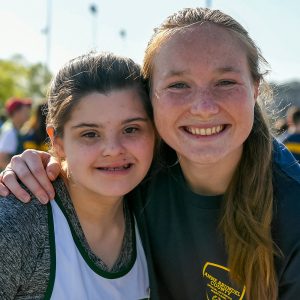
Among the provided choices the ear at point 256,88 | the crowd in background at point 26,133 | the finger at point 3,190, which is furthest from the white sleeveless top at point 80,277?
the crowd in background at point 26,133

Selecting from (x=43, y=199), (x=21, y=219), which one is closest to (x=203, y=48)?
(x=43, y=199)

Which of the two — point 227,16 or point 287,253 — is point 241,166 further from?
point 227,16

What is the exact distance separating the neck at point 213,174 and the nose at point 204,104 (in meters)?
0.37

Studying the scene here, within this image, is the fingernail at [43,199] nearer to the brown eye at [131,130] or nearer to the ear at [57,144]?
the ear at [57,144]

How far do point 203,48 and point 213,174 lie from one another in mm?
659

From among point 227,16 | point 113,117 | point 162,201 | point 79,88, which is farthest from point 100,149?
point 227,16

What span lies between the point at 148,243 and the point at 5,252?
83 cm

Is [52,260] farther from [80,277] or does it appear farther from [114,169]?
[114,169]

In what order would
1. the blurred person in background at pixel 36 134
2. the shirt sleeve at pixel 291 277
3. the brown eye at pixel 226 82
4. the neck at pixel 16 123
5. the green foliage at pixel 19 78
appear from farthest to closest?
the green foliage at pixel 19 78, the neck at pixel 16 123, the blurred person in background at pixel 36 134, the brown eye at pixel 226 82, the shirt sleeve at pixel 291 277

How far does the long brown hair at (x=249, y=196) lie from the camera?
201cm

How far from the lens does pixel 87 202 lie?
2.25m

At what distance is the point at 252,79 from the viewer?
2178 mm

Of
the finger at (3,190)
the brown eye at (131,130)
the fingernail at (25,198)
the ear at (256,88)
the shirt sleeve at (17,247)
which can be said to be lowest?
the shirt sleeve at (17,247)

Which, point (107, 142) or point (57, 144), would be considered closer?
point (107, 142)
